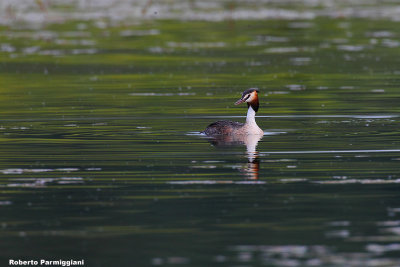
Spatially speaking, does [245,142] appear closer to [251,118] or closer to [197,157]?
[251,118]

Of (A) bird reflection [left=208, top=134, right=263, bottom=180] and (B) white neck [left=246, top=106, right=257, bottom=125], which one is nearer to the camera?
(A) bird reflection [left=208, top=134, right=263, bottom=180]

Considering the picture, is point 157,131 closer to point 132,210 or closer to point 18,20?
point 132,210

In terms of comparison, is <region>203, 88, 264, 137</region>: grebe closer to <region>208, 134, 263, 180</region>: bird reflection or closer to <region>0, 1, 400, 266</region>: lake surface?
<region>208, 134, 263, 180</region>: bird reflection

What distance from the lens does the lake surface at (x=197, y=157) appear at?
10250 mm

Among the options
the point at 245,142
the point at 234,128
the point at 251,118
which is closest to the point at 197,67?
the point at 251,118

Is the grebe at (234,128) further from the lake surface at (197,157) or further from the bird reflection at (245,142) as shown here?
the lake surface at (197,157)

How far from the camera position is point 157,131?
59.5ft

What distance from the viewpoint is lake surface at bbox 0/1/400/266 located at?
1025 cm

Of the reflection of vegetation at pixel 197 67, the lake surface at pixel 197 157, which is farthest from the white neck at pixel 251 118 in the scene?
the reflection of vegetation at pixel 197 67

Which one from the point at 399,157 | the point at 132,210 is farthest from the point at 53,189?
the point at 399,157

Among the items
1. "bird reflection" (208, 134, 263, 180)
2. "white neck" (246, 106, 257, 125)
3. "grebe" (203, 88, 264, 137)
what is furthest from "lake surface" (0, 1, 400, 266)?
"white neck" (246, 106, 257, 125)

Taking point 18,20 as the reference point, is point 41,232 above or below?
below

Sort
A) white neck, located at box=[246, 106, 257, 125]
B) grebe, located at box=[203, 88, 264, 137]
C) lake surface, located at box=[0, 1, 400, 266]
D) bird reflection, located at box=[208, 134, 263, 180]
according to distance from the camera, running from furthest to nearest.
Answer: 1. white neck, located at box=[246, 106, 257, 125]
2. grebe, located at box=[203, 88, 264, 137]
3. bird reflection, located at box=[208, 134, 263, 180]
4. lake surface, located at box=[0, 1, 400, 266]

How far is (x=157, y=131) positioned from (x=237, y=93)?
7.05 meters
